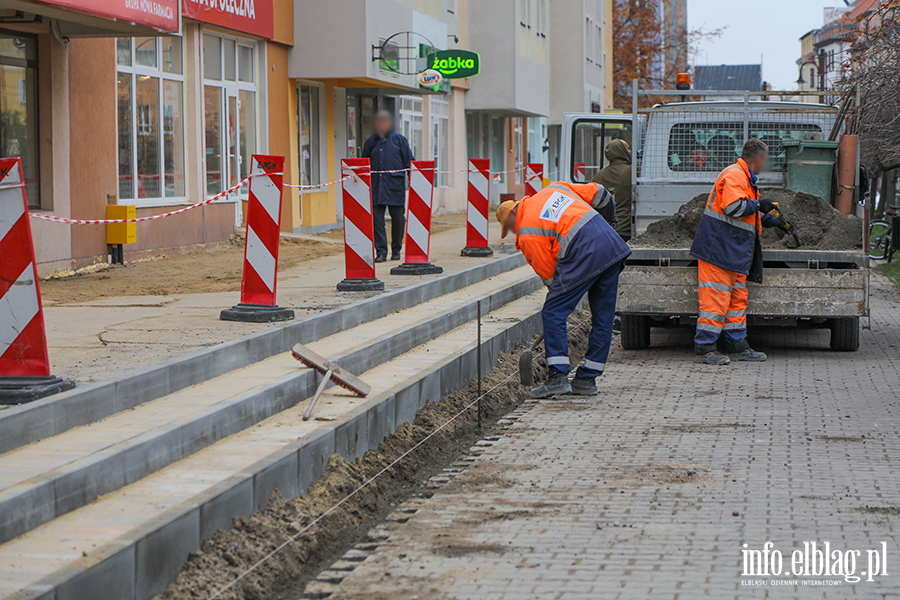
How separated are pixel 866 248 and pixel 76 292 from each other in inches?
298

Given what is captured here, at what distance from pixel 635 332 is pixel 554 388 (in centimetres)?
258

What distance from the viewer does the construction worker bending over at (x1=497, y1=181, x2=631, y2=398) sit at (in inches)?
333

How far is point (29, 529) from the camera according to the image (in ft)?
14.3

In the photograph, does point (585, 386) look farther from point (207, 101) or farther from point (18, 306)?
point (207, 101)

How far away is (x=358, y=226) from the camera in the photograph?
11.3 m

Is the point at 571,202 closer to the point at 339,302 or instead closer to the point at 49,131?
the point at 339,302

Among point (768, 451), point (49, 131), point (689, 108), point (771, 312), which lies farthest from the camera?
point (49, 131)

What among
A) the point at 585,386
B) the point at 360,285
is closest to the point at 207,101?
the point at 360,285

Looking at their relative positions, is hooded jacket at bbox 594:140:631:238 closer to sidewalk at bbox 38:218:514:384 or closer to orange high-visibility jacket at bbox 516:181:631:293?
sidewalk at bbox 38:218:514:384

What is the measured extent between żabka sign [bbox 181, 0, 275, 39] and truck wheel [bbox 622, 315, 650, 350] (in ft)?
28.9

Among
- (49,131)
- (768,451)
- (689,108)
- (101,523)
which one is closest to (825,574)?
(768,451)

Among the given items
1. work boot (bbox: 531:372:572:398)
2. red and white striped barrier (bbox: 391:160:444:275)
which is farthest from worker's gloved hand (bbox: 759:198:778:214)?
red and white striped barrier (bbox: 391:160:444:275)

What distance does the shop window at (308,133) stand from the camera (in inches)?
869

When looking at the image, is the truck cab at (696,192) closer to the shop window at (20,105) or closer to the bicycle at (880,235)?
the shop window at (20,105)
